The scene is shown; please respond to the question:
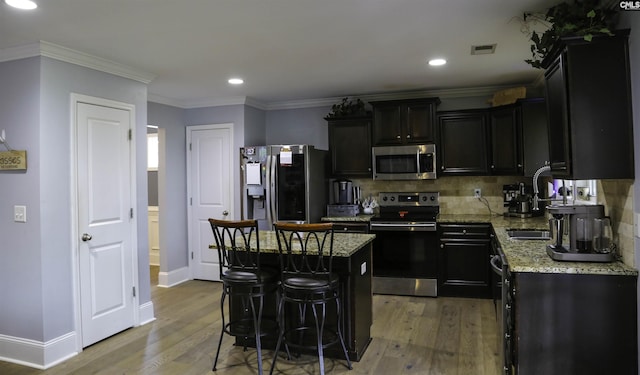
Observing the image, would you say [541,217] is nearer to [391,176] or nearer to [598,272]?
[391,176]

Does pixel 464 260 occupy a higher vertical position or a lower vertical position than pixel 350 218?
lower

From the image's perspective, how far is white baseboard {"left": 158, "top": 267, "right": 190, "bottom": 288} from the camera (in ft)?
17.6

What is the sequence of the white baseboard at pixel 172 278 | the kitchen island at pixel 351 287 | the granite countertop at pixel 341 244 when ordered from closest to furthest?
the granite countertop at pixel 341 244 → the kitchen island at pixel 351 287 → the white baseboard at pixel 172 278

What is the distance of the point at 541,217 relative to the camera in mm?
4668

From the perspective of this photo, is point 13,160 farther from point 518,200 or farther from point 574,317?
point 518,200

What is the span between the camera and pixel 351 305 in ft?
9.99

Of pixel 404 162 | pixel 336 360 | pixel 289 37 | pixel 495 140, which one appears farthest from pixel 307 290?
pixel 495 140

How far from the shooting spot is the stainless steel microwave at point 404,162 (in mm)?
4914

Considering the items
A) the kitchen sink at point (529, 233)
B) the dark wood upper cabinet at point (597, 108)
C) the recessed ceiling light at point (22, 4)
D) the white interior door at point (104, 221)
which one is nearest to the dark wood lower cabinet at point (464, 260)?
the kitchen sink at point (529, 233)

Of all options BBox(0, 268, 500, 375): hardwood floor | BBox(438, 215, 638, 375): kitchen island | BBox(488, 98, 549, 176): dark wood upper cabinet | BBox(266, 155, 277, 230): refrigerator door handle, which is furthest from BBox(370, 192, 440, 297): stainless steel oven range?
BBox(438, 215, 638, 375): kitchen island

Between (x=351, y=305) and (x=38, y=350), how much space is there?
2.37 metres

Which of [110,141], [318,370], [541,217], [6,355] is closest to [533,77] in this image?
[541,217]

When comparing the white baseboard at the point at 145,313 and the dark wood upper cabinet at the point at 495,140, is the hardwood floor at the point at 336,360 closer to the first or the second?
the white baseboard at the point at 145,313

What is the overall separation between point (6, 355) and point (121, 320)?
0.84 m
